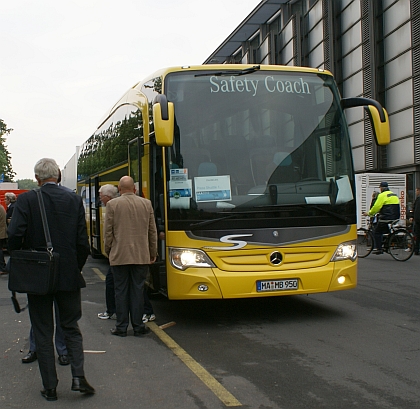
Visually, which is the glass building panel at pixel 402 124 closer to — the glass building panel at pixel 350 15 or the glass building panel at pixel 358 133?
the glass building panel at pixel 358 133

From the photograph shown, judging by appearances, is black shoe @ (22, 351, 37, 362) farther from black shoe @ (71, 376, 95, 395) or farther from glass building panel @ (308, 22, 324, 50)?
glass building panel @ (308, 22, 324, 50)

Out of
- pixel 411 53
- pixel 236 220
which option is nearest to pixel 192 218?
pixel 236 220

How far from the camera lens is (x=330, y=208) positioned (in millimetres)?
7754

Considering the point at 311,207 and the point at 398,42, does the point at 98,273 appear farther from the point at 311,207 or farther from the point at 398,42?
the point at 398,42

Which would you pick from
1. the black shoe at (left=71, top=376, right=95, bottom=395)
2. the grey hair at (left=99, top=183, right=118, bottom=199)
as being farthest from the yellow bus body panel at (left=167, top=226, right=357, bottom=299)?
the black shoe at (left=71, top=376, right=95, bottom=395)

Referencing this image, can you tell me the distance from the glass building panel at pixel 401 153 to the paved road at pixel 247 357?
1639 cm

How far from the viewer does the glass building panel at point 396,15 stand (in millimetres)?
24534

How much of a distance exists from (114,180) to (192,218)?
470 cm

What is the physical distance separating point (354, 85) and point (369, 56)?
2.12 m

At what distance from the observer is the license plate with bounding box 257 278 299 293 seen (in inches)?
292

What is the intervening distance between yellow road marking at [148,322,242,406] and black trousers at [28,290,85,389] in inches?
40.6

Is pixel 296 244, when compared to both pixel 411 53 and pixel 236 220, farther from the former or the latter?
pixel 411 53

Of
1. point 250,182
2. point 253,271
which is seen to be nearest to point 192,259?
point 253,271

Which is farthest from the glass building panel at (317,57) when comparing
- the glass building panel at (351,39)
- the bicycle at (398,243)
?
the bicycle at (398,243)
